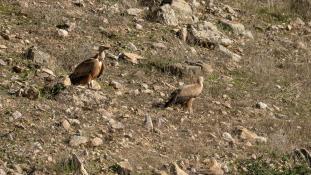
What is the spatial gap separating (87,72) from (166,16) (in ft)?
12.7

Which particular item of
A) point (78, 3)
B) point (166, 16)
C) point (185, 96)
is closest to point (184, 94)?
point (185, 96)

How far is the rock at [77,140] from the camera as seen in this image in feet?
31.2

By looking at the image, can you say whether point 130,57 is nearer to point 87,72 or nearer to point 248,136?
point 87,72

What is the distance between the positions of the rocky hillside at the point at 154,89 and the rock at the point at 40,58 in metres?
0.02

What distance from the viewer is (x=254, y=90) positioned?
1324cm

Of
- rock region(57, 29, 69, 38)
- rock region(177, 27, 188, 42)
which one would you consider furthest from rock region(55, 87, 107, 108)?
rock region(177, 27, 188, 42)

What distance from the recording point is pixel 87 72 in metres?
11.5

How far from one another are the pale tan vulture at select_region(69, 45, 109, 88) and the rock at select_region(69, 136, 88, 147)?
6.62ft

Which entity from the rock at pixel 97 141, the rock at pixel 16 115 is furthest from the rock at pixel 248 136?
the rock at pixel 16 115

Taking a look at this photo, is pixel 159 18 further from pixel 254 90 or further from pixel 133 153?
pixel 133 153

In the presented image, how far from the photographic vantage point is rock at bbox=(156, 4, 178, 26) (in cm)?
1491

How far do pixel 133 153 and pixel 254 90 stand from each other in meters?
4.11

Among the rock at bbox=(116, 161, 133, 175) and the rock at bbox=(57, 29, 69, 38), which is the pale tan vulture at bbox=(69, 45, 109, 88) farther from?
the rock at bbox=(116, 161, 133, 175)

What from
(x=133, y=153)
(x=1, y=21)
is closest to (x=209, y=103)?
(x=133, y=153)
